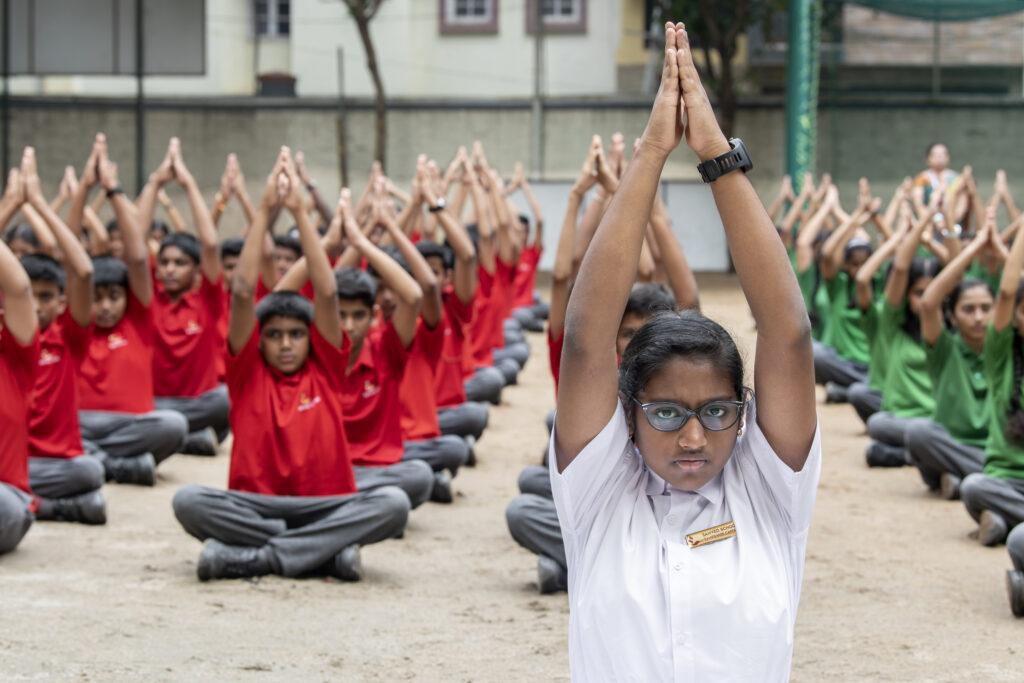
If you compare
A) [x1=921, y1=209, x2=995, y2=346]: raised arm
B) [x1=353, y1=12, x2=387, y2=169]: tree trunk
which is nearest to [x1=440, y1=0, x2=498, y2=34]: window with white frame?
[x1=353, y1=12, x2=387, y2=169]: tree trunk

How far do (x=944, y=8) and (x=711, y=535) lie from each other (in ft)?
52.2

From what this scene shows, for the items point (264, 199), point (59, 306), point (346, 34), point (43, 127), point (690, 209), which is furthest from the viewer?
point (346, 34)

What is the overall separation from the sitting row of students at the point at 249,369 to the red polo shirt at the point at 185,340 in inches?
0.4

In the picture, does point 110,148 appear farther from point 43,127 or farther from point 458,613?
point 458,613

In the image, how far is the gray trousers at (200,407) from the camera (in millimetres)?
9742

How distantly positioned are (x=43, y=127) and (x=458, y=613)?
18.8 metres

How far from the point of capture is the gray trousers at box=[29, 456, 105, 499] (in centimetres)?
755

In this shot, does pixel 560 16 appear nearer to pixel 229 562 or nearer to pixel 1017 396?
pixel 1017 396

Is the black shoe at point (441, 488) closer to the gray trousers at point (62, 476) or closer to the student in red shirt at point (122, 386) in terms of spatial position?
the student in red shirt at point (122, 386)

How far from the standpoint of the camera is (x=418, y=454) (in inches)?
328

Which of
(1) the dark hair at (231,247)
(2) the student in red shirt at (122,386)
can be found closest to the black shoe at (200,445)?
(2) the student in red shirt at (122,386)

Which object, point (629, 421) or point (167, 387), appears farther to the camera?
point (167, 387)

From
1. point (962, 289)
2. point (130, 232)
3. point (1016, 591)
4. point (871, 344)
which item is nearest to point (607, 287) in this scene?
point (1016, 591)

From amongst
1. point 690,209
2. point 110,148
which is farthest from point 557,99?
point 110,148
